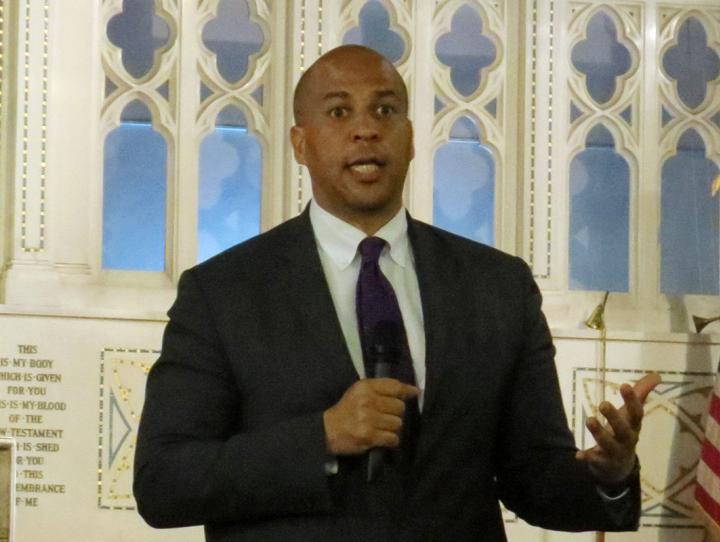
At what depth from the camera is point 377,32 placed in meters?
7.39

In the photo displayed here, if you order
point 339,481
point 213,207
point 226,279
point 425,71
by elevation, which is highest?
point 425,71

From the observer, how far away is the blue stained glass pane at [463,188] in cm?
741

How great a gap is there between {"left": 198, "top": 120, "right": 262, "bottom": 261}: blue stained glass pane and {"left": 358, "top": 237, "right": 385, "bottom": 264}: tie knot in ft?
14.0

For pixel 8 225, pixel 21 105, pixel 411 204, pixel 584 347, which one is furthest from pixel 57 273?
pixel 584 347

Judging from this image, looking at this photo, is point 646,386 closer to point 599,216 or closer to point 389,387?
point 389,387

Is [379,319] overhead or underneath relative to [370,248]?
underneath

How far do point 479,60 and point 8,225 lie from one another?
7.73 ft

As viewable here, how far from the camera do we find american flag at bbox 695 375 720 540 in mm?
6414

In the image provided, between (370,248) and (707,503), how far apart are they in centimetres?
404

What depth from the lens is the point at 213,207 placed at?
717 cm

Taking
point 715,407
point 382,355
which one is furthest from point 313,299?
point 715,407

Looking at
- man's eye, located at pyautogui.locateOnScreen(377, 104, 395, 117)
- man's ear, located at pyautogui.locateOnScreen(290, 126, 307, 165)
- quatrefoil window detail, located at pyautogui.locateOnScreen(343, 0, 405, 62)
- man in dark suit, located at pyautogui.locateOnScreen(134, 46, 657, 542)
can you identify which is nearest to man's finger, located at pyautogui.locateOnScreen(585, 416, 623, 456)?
man in dark suit, located at pyautogui.locateOnScreen(134, 46, 657, 542)

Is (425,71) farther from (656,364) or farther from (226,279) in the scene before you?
(226,279)

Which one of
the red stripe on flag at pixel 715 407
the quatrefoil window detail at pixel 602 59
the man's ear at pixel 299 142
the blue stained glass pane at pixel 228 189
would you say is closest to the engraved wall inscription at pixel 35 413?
the blue stained glass pane at pixel 228 189
